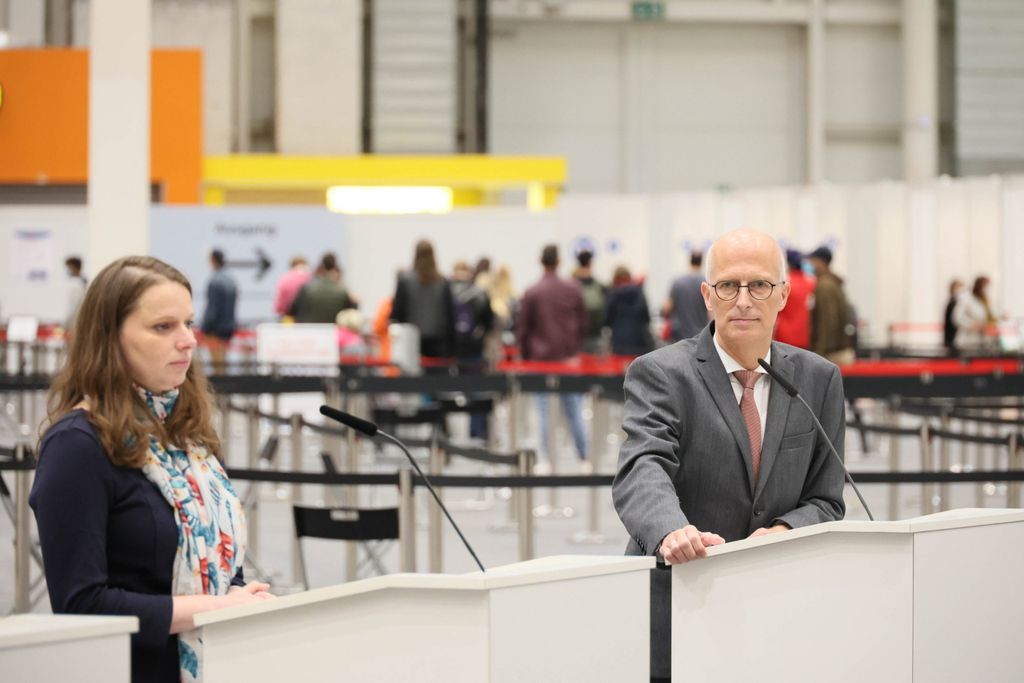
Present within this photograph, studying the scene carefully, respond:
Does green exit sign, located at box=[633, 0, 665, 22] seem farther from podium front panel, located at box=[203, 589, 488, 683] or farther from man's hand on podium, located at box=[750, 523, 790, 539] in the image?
podium front panel, located at box=[203, 589, 488, 683]

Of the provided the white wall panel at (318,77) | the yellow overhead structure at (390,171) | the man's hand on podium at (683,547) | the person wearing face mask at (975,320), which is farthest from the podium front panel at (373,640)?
the white wall panel at (318,77)

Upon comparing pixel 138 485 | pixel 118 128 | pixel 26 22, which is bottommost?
pixel 138 485

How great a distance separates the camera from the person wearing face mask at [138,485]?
7.54 feet

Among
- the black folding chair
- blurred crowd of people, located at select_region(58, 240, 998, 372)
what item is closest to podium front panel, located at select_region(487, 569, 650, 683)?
the black folding chair

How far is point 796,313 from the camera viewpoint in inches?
414

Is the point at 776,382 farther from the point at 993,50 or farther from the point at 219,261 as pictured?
the point at 993,50

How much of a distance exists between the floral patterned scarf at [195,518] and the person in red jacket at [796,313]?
8188 millimetres

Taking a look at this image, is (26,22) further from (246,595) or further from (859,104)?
(246,595)

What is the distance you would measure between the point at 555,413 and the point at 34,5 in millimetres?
15145

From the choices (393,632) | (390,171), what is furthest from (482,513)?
(390,171)

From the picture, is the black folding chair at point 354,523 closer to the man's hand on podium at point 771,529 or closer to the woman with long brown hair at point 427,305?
the man's hand on podium at point 771,529

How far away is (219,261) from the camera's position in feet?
47.7

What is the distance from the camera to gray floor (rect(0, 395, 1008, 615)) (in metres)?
7.52

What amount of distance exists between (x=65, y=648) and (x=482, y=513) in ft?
24.5
